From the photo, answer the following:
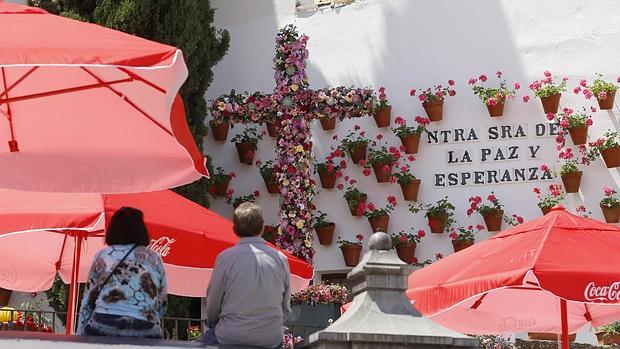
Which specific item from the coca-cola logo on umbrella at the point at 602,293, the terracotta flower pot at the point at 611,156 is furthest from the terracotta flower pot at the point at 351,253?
the coca-cola logo on umbrella at the point at 602,293

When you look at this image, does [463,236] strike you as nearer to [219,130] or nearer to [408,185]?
[408,185]

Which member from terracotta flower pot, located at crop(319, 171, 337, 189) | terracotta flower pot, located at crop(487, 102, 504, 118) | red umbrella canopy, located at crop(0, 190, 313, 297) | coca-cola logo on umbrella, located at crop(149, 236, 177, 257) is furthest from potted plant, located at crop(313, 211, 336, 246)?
coca-cola logo on umbrella, located at crop(149, 236, 177, 257)

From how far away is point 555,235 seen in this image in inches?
294

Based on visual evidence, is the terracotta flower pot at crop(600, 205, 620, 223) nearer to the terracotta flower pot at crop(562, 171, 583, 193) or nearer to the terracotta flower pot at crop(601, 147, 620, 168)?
the terracotta flower pot at crop(562, 171, 583, 193)

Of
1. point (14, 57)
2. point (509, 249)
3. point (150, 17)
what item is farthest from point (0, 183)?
point (150, 17)

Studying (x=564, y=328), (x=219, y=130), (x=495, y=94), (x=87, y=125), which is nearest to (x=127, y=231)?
(x=87, y=125)

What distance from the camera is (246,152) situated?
14078 millimetres

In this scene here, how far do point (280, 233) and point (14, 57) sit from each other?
810 cm

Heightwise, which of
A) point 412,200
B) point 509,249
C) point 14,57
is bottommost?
point 509,249

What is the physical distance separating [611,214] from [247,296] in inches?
321

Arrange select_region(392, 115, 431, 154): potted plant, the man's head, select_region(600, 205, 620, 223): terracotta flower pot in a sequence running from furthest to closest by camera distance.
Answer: select_region(392, 115, 431, 154): potted plant
select_region(600, 205, 620, 223): terracotta flower pot
the man's head

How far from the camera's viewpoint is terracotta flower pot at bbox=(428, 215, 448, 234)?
13047 millimetres

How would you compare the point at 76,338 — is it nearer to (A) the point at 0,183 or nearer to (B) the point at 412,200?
(A) the point at 0,183

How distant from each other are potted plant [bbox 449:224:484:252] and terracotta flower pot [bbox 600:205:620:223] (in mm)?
1401
